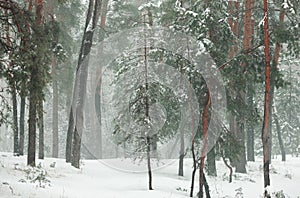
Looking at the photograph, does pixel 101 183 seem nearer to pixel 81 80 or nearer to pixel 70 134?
pixel 70 134

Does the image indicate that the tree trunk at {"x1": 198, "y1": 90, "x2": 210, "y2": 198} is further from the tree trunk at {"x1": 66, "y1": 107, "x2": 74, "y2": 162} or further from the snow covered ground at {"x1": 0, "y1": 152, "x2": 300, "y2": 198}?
the tree trunk at {"x1": 66, "y1": 107, "x2": 74, "y2": 162}

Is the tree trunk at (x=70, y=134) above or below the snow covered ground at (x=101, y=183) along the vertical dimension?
above

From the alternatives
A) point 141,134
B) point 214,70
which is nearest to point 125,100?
point 141,134

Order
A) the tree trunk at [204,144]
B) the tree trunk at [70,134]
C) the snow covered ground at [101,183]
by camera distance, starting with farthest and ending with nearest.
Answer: the tree trunk at [70,134] < the tree trunk at [204,144] < the snow covered ground at [101,183]

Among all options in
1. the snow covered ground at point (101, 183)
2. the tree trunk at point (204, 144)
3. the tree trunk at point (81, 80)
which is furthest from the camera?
the tree trunk at point (81, 80)

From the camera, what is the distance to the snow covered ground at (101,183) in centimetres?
1027

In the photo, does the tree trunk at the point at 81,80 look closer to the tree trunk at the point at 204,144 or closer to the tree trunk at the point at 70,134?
the tree trunk at the point at 70,134

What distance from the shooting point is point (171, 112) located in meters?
17.0

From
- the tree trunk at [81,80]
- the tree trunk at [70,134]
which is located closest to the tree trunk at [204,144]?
the tree trunk at [81,80]

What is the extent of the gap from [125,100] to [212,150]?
4.33m

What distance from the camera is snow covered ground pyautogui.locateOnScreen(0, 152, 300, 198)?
33.7 ft

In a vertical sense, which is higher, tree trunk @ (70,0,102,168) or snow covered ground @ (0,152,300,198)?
tree trunk @ (70,0,102,168)

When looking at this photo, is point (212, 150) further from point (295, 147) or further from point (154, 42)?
point (295, 147)

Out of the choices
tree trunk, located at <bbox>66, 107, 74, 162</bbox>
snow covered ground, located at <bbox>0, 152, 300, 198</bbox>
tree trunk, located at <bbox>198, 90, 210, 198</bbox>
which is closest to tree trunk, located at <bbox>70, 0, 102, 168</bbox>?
tree trunk, located at <bbox>66, 107, 74, 162</bbox>
